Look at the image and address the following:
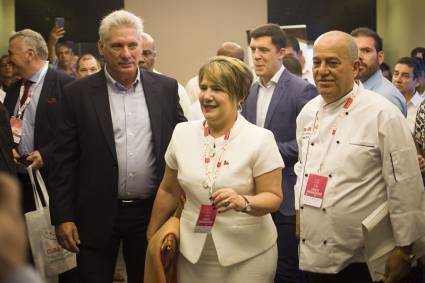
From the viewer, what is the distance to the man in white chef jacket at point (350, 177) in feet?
9.30

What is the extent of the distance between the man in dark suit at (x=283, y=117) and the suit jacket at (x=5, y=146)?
1.63 meters

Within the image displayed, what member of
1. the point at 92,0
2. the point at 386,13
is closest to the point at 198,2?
the point at 92,0

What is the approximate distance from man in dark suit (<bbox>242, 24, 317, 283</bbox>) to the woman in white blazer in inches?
51.8

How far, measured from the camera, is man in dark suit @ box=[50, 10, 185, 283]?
3316mm

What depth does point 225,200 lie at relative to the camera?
102 inches

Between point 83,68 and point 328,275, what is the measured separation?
4223 mm

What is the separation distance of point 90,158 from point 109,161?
0.11 meters

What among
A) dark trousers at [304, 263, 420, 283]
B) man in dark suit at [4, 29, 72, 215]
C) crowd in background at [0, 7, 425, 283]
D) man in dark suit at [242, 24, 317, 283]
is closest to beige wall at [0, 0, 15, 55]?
man in dark suit at [4, 29, 72, 215]

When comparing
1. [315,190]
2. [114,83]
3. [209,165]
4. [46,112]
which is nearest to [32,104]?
[46,112]

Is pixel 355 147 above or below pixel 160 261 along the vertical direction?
above

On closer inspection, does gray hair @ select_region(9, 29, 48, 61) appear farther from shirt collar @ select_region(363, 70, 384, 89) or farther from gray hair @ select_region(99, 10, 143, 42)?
shirt collar @ select_region(363, 70, 384, 89)

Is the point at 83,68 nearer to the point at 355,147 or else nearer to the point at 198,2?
the point at 355,147

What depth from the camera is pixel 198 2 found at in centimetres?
1129

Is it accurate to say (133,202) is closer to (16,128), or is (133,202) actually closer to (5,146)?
(5,146)
